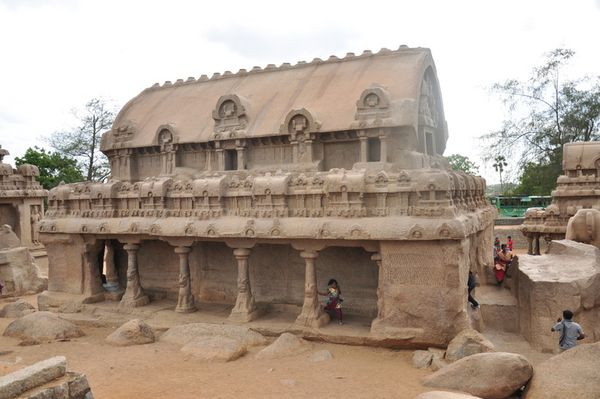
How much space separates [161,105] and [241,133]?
4567 mm

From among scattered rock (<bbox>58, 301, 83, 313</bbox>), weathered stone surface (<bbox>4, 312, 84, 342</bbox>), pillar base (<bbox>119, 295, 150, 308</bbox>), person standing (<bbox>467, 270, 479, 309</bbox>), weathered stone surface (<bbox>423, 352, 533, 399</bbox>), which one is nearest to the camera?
weathered stone surface (<bbox>423, 352, 533, 399</bbox>)

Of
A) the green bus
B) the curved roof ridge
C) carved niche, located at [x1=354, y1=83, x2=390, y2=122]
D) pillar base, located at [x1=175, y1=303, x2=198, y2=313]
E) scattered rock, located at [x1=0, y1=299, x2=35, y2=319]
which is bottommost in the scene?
scattered rock, located at [x1=0, y1=299, x2=35, y2=319]

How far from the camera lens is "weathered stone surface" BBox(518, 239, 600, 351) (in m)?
9.45

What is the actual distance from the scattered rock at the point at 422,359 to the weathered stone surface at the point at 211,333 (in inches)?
134

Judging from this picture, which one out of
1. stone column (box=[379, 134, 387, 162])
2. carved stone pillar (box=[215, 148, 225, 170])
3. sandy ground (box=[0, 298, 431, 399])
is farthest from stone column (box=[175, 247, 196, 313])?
stone column (box=[379, 134, 387, 162])

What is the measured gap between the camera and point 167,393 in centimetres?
823

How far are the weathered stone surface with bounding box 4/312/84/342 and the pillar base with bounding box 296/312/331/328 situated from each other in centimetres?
569

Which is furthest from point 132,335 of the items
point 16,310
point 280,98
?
point 280,98

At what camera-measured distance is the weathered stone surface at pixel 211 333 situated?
1060 cm

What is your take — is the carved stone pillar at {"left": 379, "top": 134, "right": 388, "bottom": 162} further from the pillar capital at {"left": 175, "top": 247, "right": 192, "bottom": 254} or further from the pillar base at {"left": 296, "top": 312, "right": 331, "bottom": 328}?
the pillar capital at {"left": 175, "top": 247, "right": 192, "bottom": 254}

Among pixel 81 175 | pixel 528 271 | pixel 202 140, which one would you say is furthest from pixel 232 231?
pixel 81 175

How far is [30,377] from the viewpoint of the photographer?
6.25 meters

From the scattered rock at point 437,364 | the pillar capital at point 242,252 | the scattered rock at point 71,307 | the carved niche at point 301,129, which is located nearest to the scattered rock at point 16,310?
the scattered rock at point 71,307

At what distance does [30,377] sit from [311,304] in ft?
19.9
